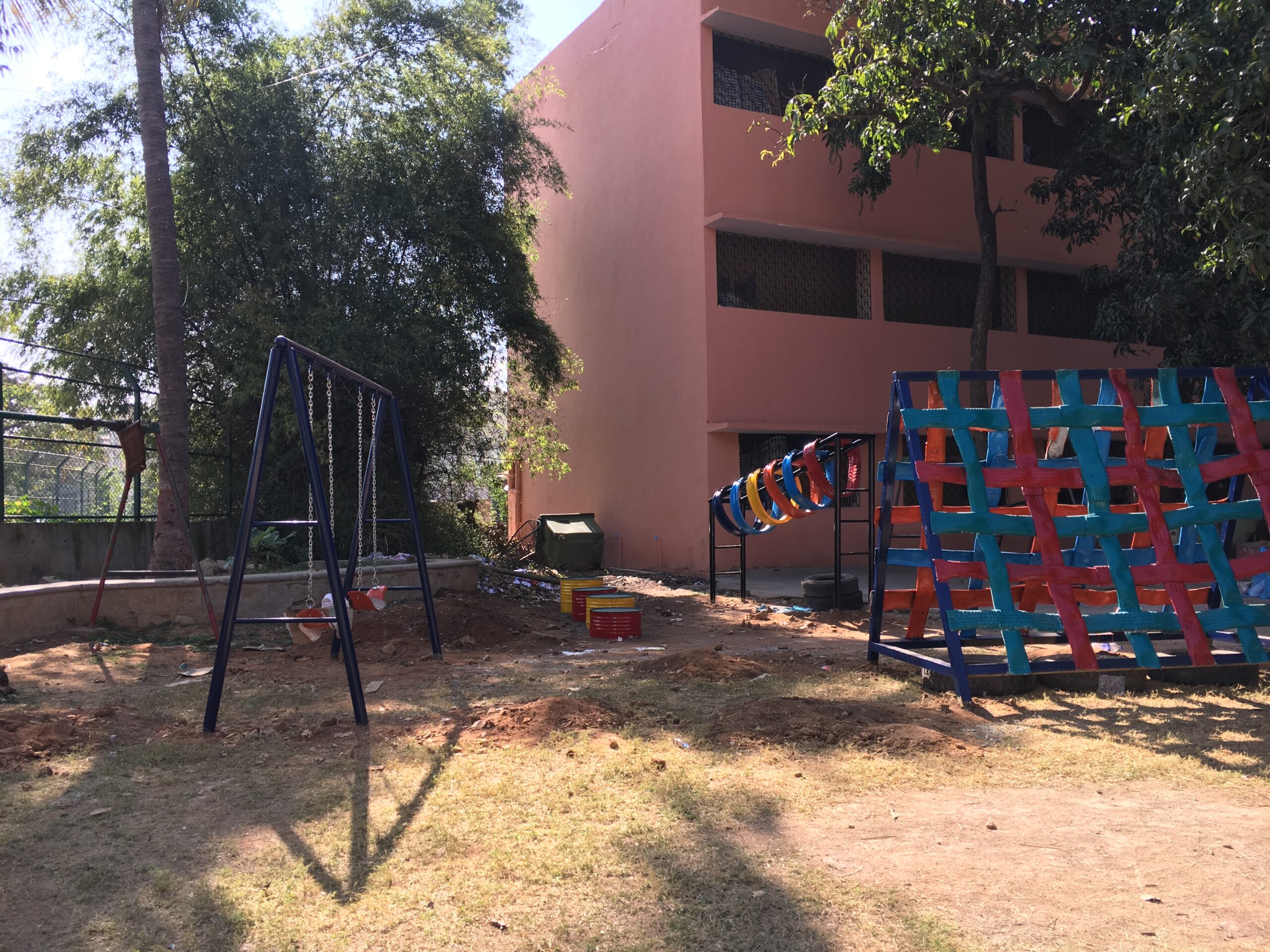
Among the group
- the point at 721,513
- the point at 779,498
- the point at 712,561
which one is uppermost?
the point at 779,498

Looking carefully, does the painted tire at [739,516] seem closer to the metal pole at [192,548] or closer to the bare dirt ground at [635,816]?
the bare dirt ground at [635,816]

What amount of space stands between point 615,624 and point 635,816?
19.2 feet

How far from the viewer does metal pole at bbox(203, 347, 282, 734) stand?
16.7 feet

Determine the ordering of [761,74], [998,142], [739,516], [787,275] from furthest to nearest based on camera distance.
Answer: [998,142] < [787,275] < [761,74] < [739,516]

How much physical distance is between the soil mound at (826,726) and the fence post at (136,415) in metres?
9.06

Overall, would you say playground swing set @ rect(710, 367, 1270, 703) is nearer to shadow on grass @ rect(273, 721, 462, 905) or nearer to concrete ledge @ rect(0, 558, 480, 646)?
shadow on grass @ rect(273, 721, 462, 905)

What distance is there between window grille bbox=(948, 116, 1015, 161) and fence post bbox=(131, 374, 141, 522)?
48.3 ft

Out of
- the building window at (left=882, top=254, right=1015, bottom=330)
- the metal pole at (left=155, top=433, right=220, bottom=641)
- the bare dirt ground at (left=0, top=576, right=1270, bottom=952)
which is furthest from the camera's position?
the building window at (left=882, top=254, right=1015, bottom=330)

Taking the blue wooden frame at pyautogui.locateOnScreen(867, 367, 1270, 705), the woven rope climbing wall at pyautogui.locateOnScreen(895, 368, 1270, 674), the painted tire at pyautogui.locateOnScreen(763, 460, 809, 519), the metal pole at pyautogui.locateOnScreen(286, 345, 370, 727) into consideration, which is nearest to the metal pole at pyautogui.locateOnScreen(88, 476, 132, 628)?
the metal pole at pyautogui.locateOnScreen(286, 345, 370, 727)

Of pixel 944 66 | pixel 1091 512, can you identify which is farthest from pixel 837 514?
pixel 944 66

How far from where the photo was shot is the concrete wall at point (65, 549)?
1041 cm

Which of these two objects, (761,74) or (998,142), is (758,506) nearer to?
(761,74)

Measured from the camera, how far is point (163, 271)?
10.4 metres

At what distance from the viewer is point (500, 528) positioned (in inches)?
785
